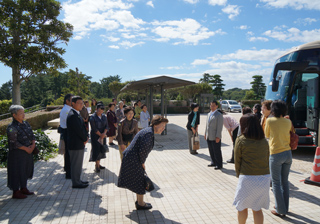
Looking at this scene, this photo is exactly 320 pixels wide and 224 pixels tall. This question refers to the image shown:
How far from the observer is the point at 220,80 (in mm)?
72375

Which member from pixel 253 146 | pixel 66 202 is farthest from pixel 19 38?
pixel 253 146

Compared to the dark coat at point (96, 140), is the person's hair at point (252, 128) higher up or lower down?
higher up

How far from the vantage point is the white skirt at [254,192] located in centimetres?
291

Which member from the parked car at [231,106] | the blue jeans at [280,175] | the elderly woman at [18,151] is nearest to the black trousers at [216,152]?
the blue jeans at [280,175]

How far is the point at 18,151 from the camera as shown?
450cm

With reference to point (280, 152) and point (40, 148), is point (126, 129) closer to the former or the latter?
point (280, 152)

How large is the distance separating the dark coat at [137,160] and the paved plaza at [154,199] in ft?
1.85

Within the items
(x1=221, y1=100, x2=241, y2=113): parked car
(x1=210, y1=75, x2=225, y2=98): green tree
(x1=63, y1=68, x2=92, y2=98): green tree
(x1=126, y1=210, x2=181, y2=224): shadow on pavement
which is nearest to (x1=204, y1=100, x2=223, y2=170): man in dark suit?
(x1=126, y1=210, x2=181, y2=224): shadow on pavement

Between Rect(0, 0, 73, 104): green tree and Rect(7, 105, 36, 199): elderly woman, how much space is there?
3099 millimetres

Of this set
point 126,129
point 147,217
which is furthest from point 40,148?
point 147,217

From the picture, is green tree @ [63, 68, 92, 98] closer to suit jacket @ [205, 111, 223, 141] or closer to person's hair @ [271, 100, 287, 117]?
suit jacket @ [205, 111, 223, 141]

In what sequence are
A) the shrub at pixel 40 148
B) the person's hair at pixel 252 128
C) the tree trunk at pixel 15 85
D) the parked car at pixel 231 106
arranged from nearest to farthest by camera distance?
1. the person's hair at pixel 252 128
2. the shrub at pixel 40 148
3. the tree trunk at pixel 15 85
4. the parked car at pixel 231 106

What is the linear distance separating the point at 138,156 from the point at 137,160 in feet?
0.21

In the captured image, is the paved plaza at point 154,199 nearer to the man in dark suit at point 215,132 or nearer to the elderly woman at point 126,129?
the man in dark suit at point 215,132
